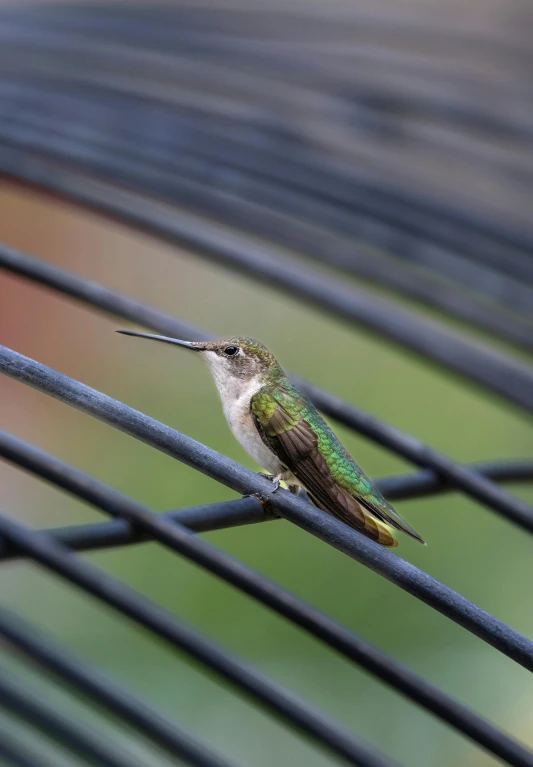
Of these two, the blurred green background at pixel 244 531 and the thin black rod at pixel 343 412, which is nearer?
the thin black rod at pixel 343 412

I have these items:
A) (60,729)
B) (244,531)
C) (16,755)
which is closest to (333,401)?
(60,729)

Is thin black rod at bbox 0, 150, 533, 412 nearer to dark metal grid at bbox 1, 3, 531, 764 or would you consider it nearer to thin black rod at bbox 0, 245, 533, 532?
dark metal grid at bbox 1, 3, 531, 764

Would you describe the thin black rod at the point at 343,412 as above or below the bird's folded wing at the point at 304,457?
above

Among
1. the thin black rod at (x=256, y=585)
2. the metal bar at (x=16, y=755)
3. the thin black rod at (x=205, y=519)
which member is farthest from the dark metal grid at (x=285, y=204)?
the metal bar at (x=16, y=755)

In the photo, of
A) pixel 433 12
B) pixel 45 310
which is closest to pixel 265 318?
pixel 45 310

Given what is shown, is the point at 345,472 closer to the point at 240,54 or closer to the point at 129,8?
the point at 240,54

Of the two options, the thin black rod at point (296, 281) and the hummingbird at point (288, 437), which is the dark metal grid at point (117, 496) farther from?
the thin black rod at point (296, 281)

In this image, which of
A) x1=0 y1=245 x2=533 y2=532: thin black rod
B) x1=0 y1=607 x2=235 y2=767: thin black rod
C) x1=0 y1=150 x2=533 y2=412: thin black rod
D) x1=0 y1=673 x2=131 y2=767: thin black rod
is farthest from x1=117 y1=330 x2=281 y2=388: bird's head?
x1=0 y1=673 x2=131 y2=767: thin black rod

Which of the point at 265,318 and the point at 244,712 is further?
the point at 265,318
